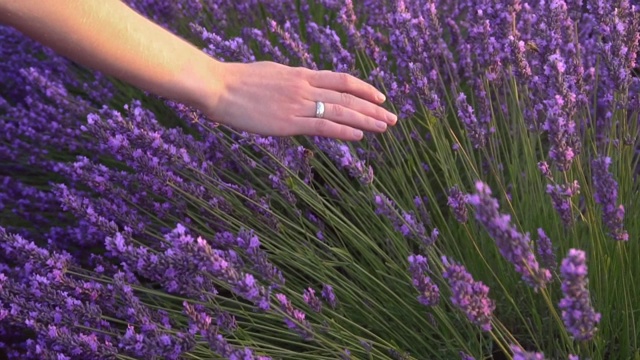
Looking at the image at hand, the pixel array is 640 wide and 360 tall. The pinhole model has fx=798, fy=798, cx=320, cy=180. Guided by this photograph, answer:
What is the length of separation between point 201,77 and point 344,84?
1.00ft

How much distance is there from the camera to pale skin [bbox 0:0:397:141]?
1.53 metres

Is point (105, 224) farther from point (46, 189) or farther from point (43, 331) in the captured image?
point (46, 189)

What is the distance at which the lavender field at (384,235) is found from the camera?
1.40 m

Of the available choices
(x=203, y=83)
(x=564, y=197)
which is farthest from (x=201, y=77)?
(x=564, y=197)

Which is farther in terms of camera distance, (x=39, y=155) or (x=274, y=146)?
(x=39, y=155)

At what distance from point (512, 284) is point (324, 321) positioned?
492mm

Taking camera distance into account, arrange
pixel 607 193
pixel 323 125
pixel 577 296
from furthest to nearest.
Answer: pixel 323 125, pixel 607 193, pixel 577 296

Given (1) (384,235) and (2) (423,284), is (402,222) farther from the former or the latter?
(1) (384,235)

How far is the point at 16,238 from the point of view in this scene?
1.73m

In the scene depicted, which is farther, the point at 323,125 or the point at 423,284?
the point at 323,125

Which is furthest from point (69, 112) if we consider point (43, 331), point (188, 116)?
point (43, 331)

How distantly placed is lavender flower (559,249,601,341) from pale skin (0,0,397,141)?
0.74 meters

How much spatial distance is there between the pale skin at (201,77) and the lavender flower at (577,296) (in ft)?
2.41

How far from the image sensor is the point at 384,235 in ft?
7.08
